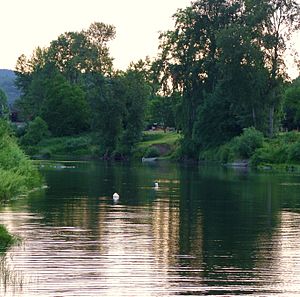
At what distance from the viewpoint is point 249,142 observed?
100375 mm

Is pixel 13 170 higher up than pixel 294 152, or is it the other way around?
pixel 294 152

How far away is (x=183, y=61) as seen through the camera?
112250 mm

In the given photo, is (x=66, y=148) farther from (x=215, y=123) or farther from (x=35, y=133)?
(x=215, y=123)

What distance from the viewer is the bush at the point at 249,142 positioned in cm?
10044

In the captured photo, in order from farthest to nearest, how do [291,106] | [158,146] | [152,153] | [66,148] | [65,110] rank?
[65,110] < [66,148] < [158,146] < [291,106] < [152,153]

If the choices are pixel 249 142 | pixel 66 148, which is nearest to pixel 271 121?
pixel 249 142

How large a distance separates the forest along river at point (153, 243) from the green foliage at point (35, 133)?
280ft

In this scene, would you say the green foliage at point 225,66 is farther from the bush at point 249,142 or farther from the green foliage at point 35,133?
the green foliage at point 35,133

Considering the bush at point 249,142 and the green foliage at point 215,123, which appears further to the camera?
the green foliage at point 215,123

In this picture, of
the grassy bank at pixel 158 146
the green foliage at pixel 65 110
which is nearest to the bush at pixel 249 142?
the grassy bank at pixel 158 146

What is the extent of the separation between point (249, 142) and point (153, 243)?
69.4 meters

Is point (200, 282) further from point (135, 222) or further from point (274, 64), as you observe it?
point (274, 64)

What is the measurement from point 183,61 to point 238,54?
1239cm

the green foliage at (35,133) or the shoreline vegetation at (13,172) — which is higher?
the green foliage at (35,133)
